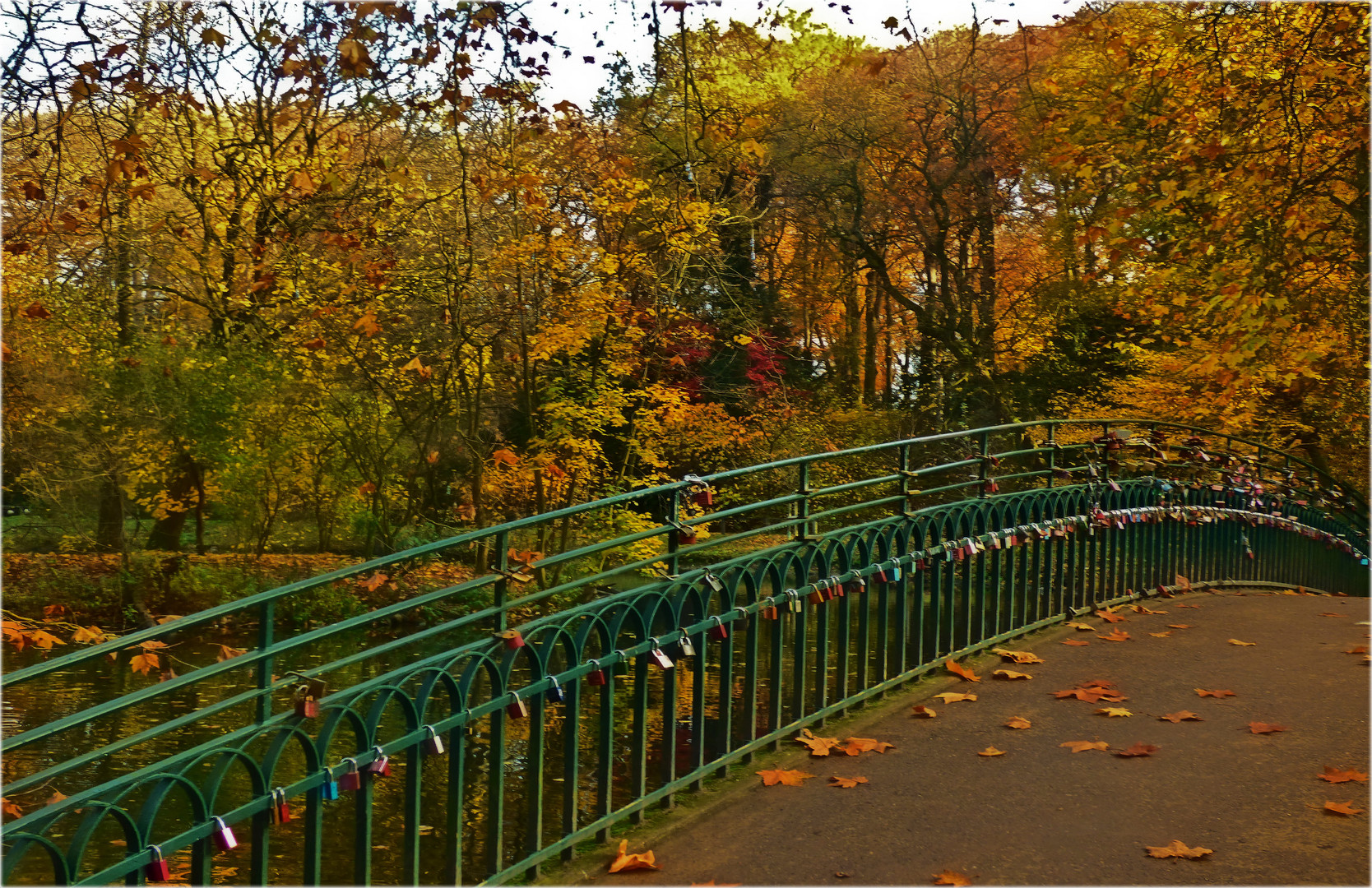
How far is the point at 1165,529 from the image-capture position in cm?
970

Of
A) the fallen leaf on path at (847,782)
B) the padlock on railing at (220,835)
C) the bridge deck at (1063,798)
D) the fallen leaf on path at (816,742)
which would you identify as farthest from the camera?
the fallen leaf on path at (816,742)

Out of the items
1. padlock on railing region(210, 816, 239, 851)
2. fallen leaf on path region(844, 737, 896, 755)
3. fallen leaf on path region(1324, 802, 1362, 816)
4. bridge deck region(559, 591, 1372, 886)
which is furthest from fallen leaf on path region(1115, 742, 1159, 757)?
padlock on railing region(210, 816, 239, 851)

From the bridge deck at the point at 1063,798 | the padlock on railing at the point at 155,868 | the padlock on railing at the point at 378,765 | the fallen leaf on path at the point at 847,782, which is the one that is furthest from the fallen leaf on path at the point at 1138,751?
the padlock on railing at the point at 155,868

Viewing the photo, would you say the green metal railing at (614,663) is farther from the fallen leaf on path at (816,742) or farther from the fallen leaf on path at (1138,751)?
the fallen leaf on path at (1138,751)

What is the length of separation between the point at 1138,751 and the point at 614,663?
2.45 m

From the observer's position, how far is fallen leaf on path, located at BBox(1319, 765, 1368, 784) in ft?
15.6

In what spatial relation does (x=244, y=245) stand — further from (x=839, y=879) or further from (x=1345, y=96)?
(x=839, y=879)

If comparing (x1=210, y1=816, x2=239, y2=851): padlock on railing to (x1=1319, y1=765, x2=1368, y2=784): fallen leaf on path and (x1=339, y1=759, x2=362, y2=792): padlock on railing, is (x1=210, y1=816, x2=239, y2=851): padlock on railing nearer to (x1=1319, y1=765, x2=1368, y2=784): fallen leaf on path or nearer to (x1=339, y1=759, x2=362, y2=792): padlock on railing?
(x1=339, y1=759, x2=362, y2=792): padlock on railing

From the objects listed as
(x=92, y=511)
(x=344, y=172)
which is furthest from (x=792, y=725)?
(x=92, y=511)

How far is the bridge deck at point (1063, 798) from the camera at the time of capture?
4.08m

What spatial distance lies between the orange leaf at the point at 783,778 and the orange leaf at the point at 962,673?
180 centimetres

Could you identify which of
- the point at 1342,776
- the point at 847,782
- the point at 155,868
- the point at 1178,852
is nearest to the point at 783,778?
the point at 847,782

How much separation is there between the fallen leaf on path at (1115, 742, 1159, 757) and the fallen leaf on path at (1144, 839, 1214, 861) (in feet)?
3.54

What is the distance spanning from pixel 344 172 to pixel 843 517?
12.5m
